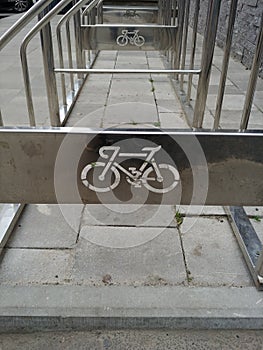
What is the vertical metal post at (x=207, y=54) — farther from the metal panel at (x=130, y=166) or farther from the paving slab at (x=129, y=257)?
the metal panel at (x=130, y=166)

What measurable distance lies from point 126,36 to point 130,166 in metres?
2.78

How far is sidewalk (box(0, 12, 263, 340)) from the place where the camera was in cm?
128

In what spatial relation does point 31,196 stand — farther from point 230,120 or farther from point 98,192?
point 230,120

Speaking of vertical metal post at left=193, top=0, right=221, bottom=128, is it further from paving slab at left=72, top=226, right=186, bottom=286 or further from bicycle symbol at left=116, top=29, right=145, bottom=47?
bicycle symbol at left=116, top=29, right=145, bottom=47

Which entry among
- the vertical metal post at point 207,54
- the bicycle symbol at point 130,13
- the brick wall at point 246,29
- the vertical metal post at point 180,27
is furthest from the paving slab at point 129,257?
the bicycle symbol at point 130,13

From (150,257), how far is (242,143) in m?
0.71

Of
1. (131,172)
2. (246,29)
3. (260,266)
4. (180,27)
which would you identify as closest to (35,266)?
(131,172)

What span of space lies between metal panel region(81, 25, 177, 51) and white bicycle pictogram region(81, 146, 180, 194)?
2.73m

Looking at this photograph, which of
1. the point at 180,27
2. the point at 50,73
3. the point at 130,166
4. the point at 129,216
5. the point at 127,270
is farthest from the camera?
the point at 180,27

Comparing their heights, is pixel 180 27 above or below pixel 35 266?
above

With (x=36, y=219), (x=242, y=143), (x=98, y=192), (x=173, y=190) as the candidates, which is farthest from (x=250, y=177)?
(x=36, y=219)

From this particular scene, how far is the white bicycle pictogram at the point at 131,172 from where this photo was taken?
43.0 inches

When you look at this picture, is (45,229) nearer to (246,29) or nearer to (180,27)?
(180,27)

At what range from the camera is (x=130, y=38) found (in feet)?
11.6
